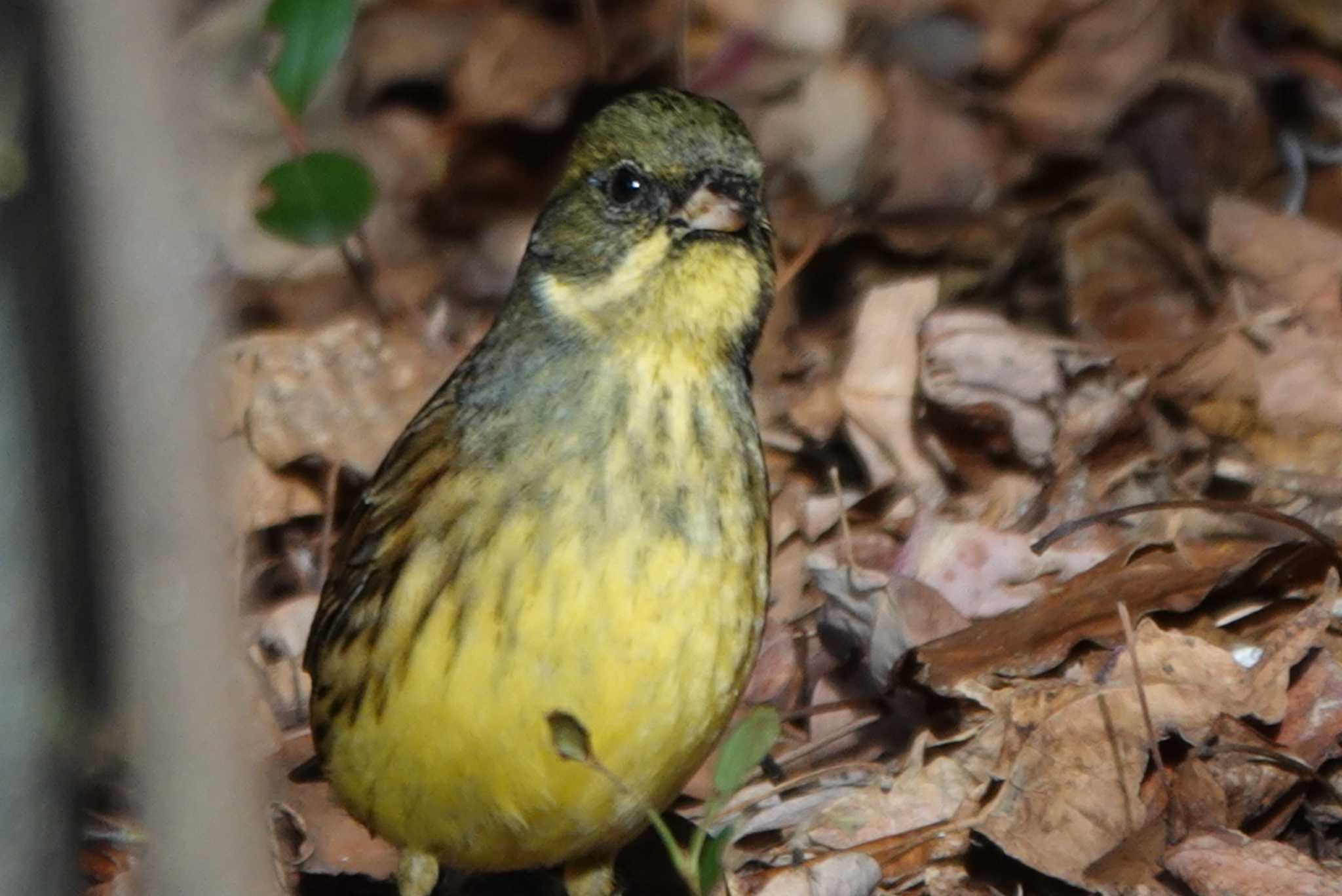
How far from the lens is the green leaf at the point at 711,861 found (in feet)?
10.2

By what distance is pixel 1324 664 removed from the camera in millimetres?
3951

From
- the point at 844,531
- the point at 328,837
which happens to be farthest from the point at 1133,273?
the point at 328,837

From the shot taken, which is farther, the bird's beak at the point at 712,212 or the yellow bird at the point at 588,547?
the bird's beak at the point at 712,212

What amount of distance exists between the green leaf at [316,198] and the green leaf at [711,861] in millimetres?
2744

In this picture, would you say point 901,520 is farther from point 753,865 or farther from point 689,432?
point 689,432

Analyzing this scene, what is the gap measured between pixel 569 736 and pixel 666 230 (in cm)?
83

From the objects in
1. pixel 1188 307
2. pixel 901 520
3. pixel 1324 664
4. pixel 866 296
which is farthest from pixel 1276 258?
pixel 1324 664

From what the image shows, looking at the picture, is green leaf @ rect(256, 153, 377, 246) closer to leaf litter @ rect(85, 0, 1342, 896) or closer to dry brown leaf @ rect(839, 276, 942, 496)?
leaf litter @ rect(85, 0, 1342, 896)

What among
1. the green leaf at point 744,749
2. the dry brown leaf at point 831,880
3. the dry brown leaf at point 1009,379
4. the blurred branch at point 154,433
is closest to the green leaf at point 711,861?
the green leaf at point 744,749

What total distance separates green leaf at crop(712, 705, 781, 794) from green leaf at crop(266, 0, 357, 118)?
8.60 feet

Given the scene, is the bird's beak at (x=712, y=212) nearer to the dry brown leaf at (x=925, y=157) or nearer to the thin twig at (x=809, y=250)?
the thin twig at (x=809, y=250)

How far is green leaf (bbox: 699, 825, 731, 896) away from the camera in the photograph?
10.2 feet

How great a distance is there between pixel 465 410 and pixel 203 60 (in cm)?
393

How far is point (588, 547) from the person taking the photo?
3.30 metres
